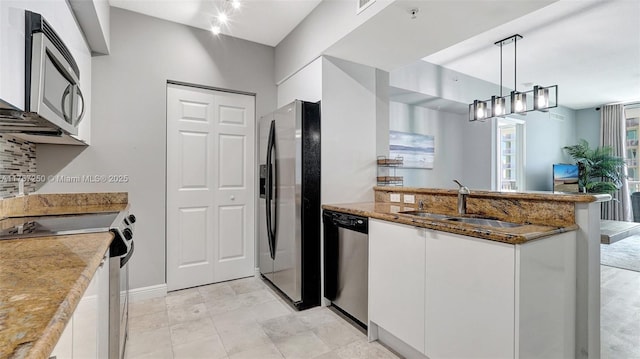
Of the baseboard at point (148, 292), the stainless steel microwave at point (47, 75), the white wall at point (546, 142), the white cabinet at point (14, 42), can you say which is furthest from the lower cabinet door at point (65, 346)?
the white wall at point (546, 142)

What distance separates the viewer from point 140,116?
2.88m

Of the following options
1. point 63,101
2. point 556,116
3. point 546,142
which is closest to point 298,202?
point 63,101

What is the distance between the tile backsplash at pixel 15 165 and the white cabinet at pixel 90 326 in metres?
1.23

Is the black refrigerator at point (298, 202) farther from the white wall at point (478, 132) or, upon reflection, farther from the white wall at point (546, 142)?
the white wall at point (546, 142)

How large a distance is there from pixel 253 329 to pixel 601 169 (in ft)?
26.3

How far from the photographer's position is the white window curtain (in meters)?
6.64

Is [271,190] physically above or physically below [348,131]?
below

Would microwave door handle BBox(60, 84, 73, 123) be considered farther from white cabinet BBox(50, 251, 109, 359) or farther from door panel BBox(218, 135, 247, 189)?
door panel BBox(218, 135, 247, 189)

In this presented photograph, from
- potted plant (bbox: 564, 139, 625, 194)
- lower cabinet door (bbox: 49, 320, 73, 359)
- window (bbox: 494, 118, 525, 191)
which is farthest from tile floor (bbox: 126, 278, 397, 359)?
potted plant (bbox: 564, 139, 625, 194)

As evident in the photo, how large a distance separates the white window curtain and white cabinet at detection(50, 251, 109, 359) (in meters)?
9.16

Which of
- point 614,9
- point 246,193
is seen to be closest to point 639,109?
point 614,9

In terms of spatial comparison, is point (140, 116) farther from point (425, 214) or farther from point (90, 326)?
point (425, 214)

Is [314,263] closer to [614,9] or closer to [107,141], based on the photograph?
[107,141]

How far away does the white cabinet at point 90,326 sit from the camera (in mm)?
713
